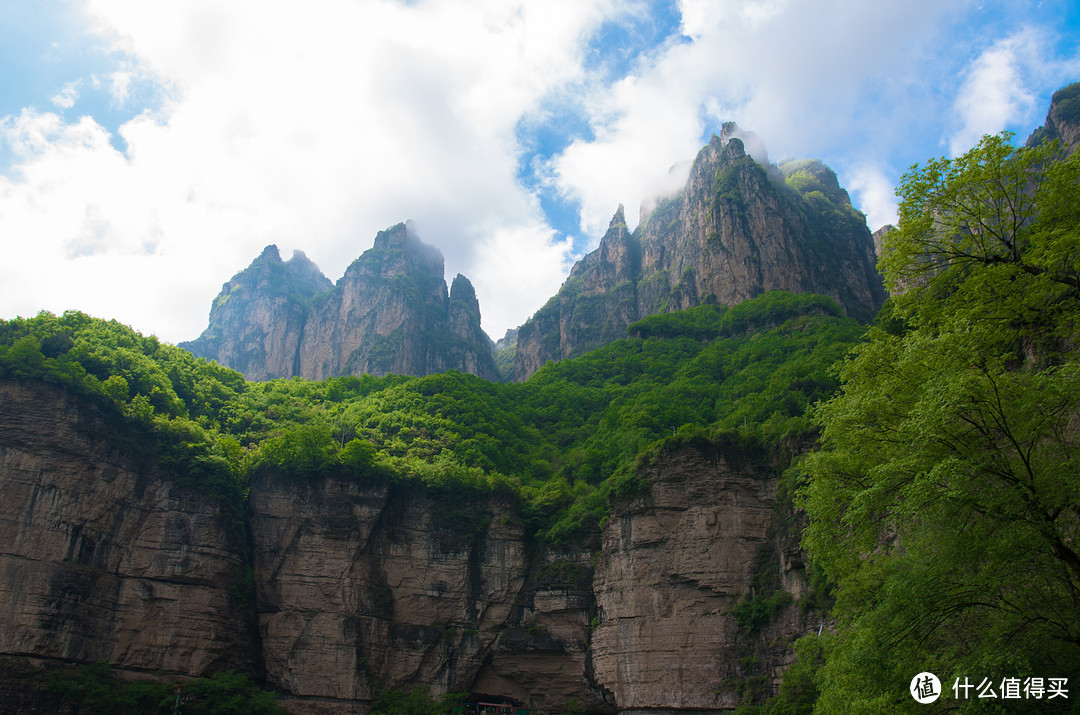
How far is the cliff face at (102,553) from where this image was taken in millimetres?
44156

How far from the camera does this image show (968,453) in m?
13.5

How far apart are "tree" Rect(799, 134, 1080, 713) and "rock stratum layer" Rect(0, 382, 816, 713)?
2414cm

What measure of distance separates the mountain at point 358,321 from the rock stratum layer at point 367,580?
79.5m

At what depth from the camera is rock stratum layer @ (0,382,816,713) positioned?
43.5m

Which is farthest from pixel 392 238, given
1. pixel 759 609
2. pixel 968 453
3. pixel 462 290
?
pixel 968 453

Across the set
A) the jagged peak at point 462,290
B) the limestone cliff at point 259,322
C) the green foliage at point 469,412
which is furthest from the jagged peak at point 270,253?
the green foliage at point 469,412

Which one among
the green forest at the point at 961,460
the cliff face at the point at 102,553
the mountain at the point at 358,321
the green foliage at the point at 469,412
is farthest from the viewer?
the mountain at the point at 358,321

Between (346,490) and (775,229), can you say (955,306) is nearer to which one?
(346,490)

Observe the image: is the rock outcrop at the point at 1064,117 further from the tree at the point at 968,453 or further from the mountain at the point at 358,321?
the mountain at the point at 358,321

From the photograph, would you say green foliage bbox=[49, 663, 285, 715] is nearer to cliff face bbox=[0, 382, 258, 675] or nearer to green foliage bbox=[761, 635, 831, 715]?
cliff face bbox=[0, 382, 258, 675]

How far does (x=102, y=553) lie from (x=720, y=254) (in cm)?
8411

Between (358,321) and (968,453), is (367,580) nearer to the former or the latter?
(968,453)

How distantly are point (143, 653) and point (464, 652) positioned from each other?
20.6m

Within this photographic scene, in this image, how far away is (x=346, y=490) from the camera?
55438 mm
